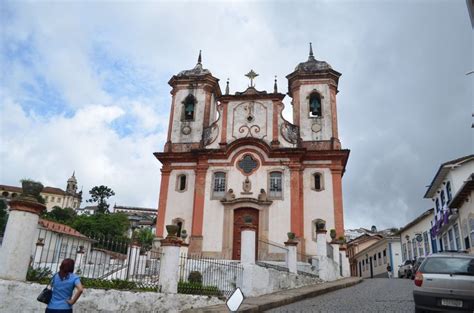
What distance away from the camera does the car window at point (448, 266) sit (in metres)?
8.23

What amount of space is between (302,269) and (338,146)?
8779 millimetres

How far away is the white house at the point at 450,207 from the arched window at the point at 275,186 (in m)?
9.07

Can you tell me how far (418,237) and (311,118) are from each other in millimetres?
14655

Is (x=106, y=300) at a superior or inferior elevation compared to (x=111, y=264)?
inferior

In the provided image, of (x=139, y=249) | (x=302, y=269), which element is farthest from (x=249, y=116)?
(x=139, y=249)

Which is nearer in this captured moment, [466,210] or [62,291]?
[62,291]

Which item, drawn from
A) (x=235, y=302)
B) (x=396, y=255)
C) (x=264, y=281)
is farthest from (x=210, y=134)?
(x=396, y=255)

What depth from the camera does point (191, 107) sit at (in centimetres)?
2675

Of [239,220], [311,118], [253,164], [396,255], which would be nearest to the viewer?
[239,220]

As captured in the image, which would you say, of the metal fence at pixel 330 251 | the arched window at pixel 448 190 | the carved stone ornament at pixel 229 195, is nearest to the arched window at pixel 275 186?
the carved stone ornament at pixel 229 195

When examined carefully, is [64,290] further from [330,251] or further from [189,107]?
[189,107]

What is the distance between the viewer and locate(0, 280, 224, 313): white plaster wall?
26.8 ft

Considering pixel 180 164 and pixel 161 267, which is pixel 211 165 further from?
pixel 161 267

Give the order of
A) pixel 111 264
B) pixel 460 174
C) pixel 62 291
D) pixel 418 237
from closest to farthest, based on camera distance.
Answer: pixel 62 291, pixel 111 264, pixel 460 174, pixel 418 237
